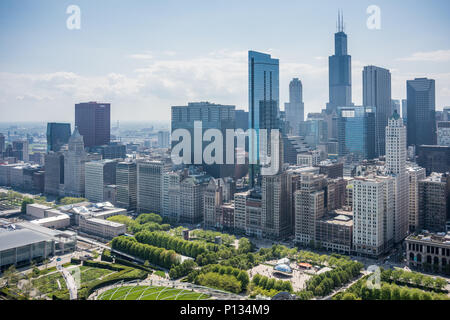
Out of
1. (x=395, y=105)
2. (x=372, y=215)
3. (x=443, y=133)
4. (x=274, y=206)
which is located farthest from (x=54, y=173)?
(x=395, y=105)

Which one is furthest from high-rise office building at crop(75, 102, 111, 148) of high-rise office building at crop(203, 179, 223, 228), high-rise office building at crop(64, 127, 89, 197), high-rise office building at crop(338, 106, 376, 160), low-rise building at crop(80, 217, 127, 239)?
high-rise office building at crop(338, 106, 376, 160)

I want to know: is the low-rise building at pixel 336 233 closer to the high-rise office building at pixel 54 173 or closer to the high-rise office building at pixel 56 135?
the high-rise office building at pixel 54 173

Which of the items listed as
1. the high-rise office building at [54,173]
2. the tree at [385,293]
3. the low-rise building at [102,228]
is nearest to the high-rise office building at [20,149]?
the high-rise office building at [54,173]

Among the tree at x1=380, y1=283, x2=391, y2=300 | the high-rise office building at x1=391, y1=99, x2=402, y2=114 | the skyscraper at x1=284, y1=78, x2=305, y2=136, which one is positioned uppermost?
the skyscraper at x1=284, y1=78, x2=305, y2=136

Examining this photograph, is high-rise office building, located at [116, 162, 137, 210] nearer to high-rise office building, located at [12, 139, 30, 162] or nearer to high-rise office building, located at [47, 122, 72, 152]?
high-rise office building, located at [47, 122, 72, 152]

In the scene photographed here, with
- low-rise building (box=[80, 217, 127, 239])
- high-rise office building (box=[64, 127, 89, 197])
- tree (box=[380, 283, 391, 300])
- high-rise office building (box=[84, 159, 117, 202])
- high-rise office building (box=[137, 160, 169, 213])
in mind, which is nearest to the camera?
tree (box=[380, 283, 391, 300])

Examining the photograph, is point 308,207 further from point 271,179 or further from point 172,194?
point 172,194
